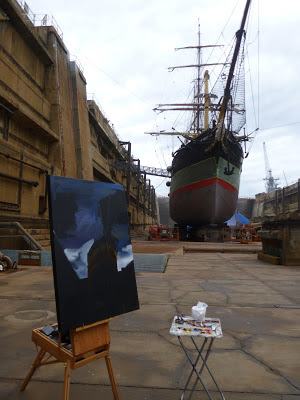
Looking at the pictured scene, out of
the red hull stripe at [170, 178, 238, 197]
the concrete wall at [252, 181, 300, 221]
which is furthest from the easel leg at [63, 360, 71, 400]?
the concrete wall at [252, 181, 300, 221]

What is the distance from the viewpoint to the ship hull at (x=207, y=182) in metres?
22.7

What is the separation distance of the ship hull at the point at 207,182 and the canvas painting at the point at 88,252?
21122mm

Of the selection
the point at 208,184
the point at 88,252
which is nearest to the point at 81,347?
the point at 88,252

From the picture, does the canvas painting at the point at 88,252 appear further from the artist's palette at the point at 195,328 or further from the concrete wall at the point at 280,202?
the concrete wall at the point at 280,202

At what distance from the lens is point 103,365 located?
93.6 inches

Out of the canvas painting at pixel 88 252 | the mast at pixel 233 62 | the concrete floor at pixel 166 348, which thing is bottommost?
the concrete floor at pixel 166 348

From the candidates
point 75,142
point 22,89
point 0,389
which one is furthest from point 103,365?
point 75,142

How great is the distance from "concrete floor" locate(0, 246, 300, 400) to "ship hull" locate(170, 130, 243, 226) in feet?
58.8

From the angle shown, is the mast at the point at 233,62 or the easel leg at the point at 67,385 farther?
the mast at the point at 233,62

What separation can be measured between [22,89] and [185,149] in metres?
14.7

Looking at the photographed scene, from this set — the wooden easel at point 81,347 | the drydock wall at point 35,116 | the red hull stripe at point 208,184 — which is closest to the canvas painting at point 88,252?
the wooden easel at point 81,347

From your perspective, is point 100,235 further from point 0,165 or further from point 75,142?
point 75,142

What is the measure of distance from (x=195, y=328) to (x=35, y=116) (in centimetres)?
1646

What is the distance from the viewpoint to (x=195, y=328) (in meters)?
1.79
